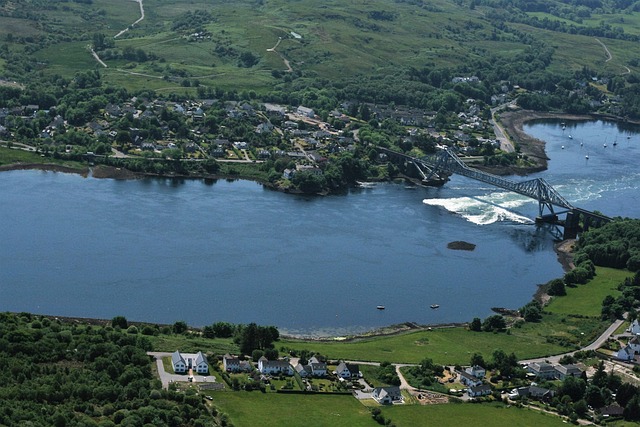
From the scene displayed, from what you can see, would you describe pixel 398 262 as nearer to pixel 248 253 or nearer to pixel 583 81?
pixel 248 253

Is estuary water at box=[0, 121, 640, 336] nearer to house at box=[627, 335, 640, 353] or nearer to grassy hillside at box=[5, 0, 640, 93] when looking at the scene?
house at box=[627, 335, 640, 353]

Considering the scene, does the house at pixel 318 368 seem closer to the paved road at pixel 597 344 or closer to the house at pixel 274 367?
the house at pixel 274 367

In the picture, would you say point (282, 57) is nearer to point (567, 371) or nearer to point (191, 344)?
point (191, 344)

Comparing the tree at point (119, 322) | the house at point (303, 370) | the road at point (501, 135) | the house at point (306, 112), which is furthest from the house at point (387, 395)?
the house at point (306, 112)

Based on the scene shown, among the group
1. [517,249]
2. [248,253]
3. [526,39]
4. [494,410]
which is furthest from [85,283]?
[526,39]

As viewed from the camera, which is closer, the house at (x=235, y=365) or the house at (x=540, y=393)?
the house at (x=235, y=365)

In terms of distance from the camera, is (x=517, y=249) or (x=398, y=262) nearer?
(x=398, y=262)
